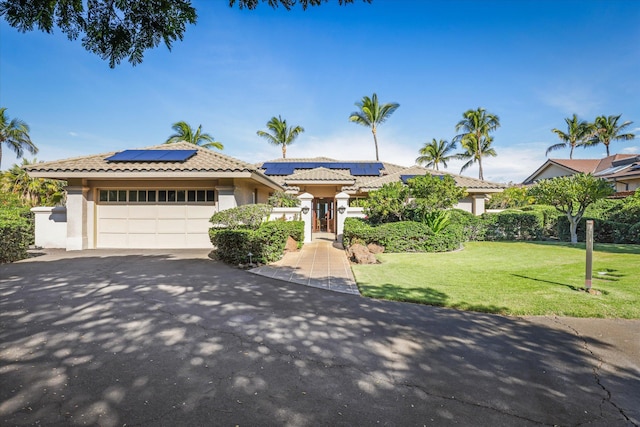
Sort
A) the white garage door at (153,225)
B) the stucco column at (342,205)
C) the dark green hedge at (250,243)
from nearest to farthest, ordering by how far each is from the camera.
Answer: the dark green hedge at (250,243), the white garage door at (153,225), the stucco column at (342,205)

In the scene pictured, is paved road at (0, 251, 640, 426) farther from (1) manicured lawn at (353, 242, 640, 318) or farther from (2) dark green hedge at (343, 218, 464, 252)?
(2) dark green hedge at (343, 218, 464, 252)

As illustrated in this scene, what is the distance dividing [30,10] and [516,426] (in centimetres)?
659

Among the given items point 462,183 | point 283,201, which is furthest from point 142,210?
point 462,183

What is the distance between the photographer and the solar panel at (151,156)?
1276cm

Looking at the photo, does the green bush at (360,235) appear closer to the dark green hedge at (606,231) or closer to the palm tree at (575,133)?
the dark green hedge at (606,231)

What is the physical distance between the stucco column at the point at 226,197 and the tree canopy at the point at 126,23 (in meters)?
8.40

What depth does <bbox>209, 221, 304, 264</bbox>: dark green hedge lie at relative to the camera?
30.4 feet

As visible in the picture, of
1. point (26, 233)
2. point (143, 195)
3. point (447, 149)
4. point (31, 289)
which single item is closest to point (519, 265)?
point (31, 289)

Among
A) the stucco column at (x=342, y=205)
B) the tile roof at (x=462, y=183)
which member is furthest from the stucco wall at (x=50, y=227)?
the tile roof at (x=462, y=183)

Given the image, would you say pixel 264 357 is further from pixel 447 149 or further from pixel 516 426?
pixel 447 149

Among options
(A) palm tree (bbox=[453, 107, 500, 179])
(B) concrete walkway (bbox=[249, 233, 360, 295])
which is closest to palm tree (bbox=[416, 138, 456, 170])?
(A) palm tree (bbox=[453, 107, 500, 179])

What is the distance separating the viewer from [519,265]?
31.6 ft

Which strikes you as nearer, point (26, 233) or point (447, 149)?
point (26, 233)

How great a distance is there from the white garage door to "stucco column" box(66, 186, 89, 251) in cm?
66
